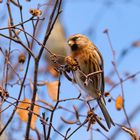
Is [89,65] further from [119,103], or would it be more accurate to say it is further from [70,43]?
[119,103]

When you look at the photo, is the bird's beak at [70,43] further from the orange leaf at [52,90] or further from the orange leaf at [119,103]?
the orange leaf at [119,103]

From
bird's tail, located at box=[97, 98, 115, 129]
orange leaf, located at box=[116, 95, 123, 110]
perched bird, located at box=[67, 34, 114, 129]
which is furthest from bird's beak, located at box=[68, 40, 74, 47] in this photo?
orange leaf, located at box=[116, 95, 123, 110]

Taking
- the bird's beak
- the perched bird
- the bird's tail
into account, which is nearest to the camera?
the bird's tail

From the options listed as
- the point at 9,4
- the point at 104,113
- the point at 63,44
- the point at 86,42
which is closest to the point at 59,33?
the point at 63,44

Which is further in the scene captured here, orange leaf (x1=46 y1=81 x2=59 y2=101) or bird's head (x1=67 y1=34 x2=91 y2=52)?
bird's head (x1=67 y1=34 x2=91 y2=52)

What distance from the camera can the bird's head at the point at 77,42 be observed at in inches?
102

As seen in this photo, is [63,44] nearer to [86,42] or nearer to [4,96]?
[86,42]

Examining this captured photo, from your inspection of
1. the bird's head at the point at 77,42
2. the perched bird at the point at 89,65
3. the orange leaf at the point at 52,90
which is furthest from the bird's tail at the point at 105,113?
the bird's head at the point at 77,42

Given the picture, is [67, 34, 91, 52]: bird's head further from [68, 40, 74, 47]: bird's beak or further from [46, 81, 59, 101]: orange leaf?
[46, 81, 59, 101]: orange leaf

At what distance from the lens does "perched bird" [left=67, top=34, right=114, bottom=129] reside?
2305 mm

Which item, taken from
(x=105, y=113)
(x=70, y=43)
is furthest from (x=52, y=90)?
(x=70, y=43)

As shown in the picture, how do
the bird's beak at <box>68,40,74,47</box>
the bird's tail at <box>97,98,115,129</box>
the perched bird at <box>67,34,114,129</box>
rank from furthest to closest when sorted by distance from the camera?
the bird's beak at <box>68,40,74,47</box> < the perched bird at <box>67,34,114,129</box> < the bird's tail at <box>97,98,115,129</box>

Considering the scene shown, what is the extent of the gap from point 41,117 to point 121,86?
0.62m

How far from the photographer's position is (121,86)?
214 cm
